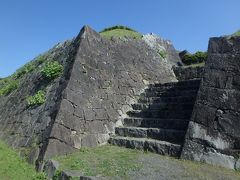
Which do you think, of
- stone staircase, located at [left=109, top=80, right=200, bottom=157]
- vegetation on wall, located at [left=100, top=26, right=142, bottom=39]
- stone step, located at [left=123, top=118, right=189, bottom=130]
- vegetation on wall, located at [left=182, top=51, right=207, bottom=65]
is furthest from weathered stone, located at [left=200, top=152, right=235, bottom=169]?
vegetation on wall, located at [left=182, top=51, right=207, bottom=65]

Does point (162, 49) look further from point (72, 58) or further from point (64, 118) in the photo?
point (64, 118)

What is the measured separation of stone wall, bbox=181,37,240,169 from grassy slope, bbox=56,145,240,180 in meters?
0.31

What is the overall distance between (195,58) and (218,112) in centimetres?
814

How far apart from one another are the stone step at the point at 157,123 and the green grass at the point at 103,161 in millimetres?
1177

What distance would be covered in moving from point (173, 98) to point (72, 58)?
3.11m

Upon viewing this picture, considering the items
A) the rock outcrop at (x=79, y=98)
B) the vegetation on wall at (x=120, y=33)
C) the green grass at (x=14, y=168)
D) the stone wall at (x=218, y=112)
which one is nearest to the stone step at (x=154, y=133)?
the rock outcrop at (x=79, y=98)

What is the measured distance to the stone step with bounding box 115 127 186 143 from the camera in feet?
25.9

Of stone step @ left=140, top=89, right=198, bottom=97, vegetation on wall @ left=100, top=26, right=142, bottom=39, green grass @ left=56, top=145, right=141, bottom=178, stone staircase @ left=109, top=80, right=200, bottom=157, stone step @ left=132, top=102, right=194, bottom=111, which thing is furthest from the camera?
vegetation on wall @ left=100, top=26, right=142, bottom=39

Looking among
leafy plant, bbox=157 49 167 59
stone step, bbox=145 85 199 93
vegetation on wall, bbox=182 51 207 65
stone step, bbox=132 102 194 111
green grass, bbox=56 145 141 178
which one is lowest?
green grass, bbox=56 145 141 178

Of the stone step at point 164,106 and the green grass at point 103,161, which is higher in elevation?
the stone step at point 164,106

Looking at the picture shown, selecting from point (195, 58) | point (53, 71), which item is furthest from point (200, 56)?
point (53, 71)

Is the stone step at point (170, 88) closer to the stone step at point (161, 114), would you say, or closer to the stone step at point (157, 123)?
the stone step at point (161, 114)

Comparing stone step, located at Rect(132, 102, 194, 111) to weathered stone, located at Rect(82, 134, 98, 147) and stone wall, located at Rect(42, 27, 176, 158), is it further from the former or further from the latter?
weathered stone, located at Rect(82, 134, 98, 147)

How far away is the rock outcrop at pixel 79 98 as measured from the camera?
318 inches
